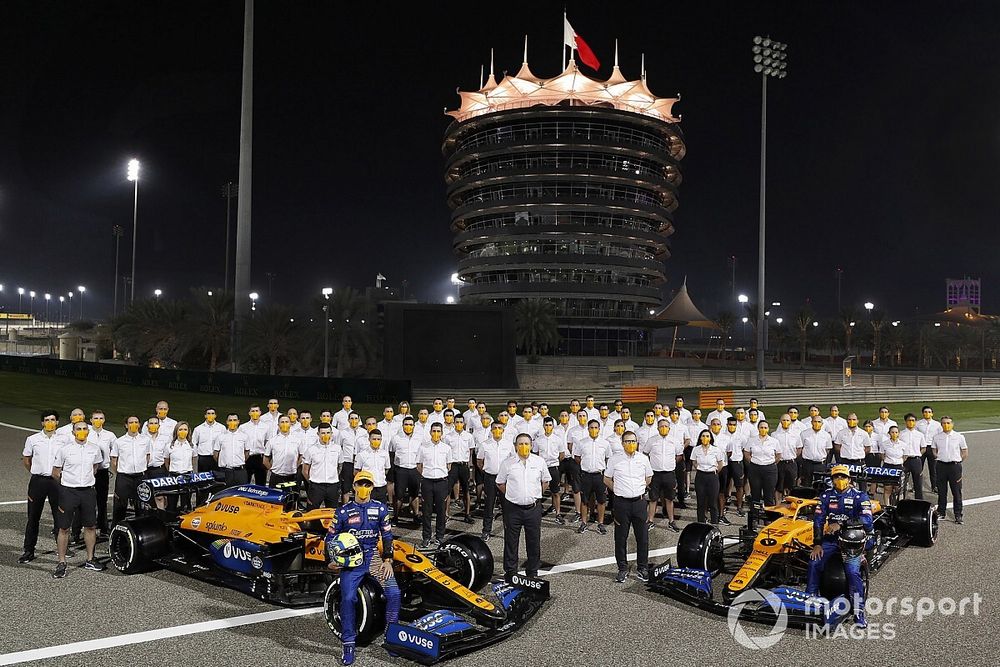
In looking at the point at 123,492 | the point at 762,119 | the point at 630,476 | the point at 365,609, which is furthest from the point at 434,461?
the point at 762,119

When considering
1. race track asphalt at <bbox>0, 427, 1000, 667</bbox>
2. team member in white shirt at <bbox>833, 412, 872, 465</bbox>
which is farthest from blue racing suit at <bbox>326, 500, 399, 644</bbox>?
team member in white shirt at <bbox>833, 412, 872, 465</bbox>

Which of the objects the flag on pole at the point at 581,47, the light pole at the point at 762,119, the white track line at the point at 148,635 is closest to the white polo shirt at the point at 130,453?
the white track line at the point at 148,635

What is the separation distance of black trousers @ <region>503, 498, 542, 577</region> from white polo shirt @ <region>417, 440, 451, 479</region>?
245 centimetres

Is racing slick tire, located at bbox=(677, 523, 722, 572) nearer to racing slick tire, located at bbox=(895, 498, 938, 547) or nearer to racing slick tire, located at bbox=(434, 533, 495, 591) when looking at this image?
racing slick tire, located at bbox=(434, 533, 495, 591)

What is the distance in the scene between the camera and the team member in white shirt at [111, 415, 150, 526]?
12.4 m

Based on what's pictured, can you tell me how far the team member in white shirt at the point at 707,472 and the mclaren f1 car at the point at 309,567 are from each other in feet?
17.1

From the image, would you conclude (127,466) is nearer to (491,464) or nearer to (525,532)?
(491,464)

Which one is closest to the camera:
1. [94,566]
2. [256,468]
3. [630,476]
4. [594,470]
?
[630,476]

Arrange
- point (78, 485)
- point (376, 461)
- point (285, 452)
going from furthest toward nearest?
point (285, 452) < point (376, 461) < point (78, 485)

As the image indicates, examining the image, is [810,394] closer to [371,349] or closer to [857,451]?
[371,349]

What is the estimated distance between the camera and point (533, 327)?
232 ft

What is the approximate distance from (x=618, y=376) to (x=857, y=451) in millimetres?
43857

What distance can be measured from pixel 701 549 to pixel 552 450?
504 cm

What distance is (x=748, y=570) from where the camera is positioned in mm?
9656
